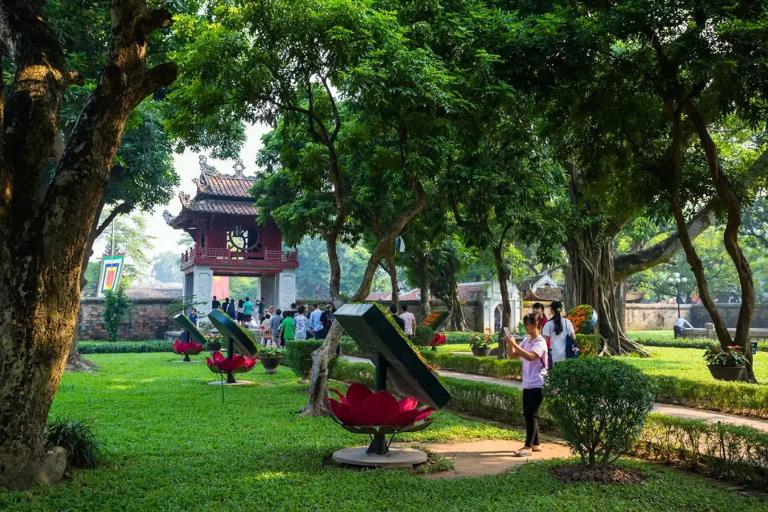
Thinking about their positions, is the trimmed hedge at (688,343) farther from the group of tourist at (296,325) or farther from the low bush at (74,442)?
the low bush at (74,442)

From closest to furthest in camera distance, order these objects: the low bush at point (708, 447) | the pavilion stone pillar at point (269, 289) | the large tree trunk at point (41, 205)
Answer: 1. the large tree trunk at point (41, 205)
2. the low bush at point (708, 447)
3. the pavilion stone pillar at point (269, 289)

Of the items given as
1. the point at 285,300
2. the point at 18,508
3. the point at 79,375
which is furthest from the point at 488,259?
the point at 18,508

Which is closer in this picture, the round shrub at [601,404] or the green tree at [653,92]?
the round shrub at [601,404]

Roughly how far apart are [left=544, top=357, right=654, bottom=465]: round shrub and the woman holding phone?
3.06ft

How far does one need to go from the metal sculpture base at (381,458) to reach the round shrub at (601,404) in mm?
1353

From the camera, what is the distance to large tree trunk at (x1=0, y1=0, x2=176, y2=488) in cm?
527

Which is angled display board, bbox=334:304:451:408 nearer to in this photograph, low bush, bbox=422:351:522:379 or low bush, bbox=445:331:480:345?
low bush, bbox=422:351:522:379

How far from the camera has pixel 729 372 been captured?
12.1 meters

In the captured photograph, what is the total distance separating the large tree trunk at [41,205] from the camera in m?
5.27

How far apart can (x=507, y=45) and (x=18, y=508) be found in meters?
7.66

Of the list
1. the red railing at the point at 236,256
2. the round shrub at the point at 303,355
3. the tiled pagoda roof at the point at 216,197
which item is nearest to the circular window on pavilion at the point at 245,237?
the red railing at the point at 236,256

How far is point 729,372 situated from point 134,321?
26.7m

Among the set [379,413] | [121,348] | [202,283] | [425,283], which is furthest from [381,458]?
[202,283]

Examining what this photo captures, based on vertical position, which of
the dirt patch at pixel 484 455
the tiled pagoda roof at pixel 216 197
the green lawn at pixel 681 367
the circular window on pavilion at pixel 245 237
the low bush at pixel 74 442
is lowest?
the dirt patch at pixel 484 455
